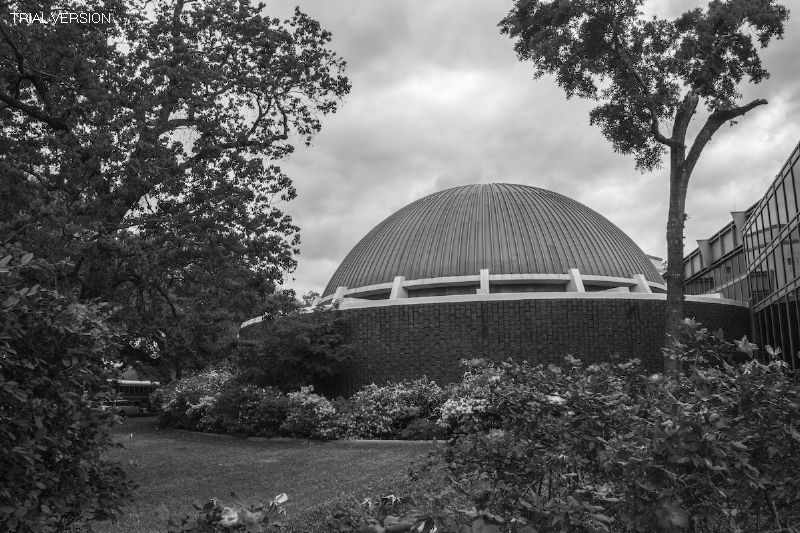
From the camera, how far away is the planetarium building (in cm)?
2056

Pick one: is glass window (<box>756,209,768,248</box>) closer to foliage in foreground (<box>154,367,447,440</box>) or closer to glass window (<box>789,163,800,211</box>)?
glass window (<box>789,163,800,211</box>)

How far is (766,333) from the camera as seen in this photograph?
75.3 ft

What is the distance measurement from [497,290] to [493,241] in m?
2.34

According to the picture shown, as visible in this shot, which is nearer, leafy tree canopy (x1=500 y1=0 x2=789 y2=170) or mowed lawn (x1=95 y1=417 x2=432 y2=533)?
mowed lawn (x1=95 y1=417 x2=432 y2=533)

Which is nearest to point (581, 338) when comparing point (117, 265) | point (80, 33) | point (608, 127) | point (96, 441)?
point (608, 127)

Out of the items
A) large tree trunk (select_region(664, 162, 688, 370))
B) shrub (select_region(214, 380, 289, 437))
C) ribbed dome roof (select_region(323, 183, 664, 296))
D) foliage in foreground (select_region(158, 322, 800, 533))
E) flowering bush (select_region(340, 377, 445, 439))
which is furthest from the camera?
ribbed dome roof (select_region(323, 183, 664, 296))

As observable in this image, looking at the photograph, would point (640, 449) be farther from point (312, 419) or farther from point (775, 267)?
point (775, 267)

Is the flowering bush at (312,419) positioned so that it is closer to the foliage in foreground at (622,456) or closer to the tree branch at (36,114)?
the tree branch at (36,114)

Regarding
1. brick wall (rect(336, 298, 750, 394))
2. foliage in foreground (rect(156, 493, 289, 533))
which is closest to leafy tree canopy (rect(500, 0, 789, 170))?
brick wall (rect(336, 298, 750, 394))

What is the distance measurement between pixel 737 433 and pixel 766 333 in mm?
22425

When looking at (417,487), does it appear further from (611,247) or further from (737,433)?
(611,247)

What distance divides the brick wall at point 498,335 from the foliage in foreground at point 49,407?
15.3 meters

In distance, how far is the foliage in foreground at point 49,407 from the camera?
4.39m

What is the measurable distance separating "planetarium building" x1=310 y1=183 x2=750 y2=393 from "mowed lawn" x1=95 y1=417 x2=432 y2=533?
17.1ft
